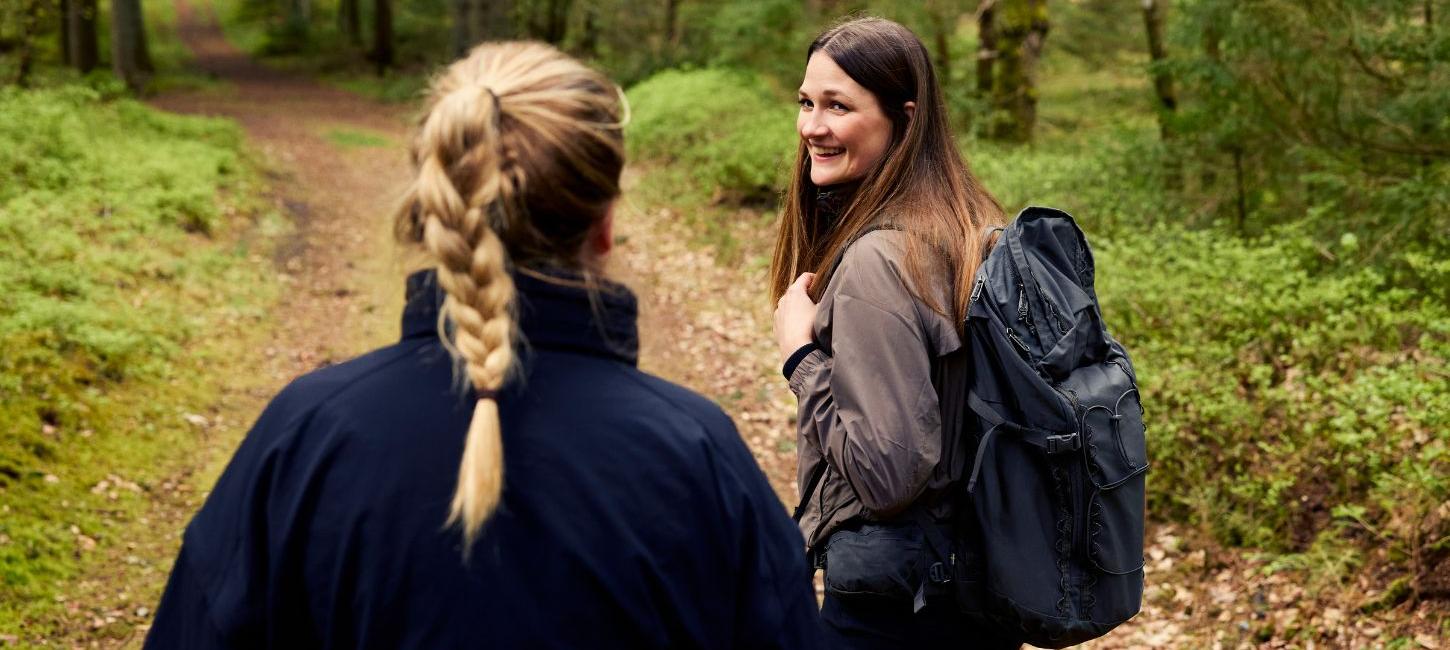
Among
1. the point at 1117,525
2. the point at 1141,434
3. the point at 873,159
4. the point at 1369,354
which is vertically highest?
the point at 873,159

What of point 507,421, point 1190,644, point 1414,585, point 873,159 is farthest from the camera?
point 1190,644

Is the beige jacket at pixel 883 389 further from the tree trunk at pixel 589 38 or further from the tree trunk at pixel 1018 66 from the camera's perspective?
the tree trunk at pixel 589 38

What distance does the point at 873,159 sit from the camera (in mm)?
2727

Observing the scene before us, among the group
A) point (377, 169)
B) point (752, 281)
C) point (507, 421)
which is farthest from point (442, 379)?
point (377, 169)

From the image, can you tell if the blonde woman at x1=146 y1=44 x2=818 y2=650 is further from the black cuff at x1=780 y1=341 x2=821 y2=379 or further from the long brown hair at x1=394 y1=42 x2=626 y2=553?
the black cuff at x1=780 y1=341 x2=821 y2=379

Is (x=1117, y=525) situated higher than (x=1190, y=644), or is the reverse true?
(x=1117, y=525)

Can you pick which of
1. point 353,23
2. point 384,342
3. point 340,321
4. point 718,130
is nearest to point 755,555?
point 384,342

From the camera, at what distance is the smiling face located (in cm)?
271

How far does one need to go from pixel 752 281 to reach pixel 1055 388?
332 inches

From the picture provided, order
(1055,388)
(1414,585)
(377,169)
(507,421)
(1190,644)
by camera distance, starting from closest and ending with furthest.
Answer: (507,421)
(1055,388)
(1414,585)
(1190,644)
(377,169)

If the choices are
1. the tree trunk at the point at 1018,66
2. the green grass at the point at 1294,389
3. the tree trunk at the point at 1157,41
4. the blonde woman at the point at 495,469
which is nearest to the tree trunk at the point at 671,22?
the tree trunk at the point at 1018,66

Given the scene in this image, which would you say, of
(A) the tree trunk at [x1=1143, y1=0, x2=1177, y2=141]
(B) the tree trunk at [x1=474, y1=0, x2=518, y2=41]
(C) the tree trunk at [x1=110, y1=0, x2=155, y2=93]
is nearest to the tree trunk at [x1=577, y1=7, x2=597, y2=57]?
(B) the tree trunk at [x1=474, y1=0, x2=518, y2=41]

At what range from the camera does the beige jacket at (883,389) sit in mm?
2367

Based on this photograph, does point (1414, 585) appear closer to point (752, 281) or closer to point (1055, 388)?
point (1055, 388)
